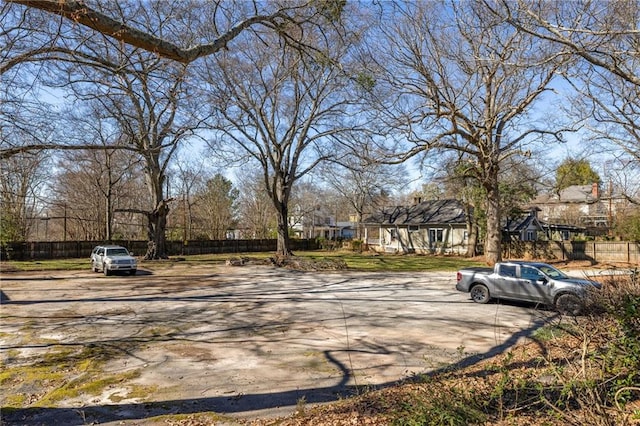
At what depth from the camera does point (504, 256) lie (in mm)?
36031

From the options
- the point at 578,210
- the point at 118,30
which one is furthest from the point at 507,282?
the point at 578,210

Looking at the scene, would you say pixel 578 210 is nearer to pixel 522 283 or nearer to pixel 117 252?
pixel 522 283

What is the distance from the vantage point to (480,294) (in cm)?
1515

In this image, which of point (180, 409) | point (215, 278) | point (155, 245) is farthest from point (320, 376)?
point (155, 245)

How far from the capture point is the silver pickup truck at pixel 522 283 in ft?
42.7

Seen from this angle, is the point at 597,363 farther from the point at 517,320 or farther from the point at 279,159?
the point at 279,159

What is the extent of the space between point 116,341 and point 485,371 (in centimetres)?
757

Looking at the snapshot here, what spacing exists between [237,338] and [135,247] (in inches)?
1292

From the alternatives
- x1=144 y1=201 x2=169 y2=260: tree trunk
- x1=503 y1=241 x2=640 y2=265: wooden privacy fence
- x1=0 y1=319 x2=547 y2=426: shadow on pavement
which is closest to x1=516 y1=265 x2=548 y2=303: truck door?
x1=0 y1=319 x2=547 y2=426: shadow on pavement

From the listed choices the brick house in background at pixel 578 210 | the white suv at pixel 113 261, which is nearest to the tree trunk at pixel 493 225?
the white suv at pixel 113 261

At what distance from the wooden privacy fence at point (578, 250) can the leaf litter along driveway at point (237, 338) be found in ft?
63.7

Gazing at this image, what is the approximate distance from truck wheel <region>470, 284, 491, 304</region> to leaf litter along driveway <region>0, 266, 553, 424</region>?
0.43 m

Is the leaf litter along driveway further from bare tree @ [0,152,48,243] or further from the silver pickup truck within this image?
bare tree @ [0,152,48,243]

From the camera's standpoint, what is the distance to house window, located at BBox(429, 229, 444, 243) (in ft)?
139
